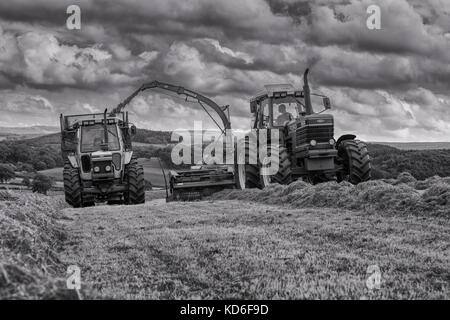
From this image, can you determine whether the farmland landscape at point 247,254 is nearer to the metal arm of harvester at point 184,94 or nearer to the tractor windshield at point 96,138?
the tractor windshield at point 96,138

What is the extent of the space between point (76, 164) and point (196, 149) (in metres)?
9.79

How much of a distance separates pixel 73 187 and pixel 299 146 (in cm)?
798

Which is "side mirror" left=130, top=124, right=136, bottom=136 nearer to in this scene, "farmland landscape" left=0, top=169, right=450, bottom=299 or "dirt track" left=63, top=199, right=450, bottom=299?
"farmland landscape" left=0, top=169, right=450, bottom=299

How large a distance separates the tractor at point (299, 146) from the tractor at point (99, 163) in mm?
4105

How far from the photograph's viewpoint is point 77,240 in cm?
914

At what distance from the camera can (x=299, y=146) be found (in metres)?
18.5

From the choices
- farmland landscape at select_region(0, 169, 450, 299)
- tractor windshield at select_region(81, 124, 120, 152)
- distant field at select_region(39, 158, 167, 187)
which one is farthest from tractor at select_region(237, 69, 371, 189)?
distant field at select_region(39, 158, 167, 187)

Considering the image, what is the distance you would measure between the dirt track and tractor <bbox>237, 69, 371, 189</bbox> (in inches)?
282

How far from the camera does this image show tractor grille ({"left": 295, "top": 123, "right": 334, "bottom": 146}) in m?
17.9

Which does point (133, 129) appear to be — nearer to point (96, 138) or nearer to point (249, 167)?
point (96, 138)

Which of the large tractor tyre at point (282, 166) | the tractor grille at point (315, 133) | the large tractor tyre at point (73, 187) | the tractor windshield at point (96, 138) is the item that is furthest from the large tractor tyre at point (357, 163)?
the large tractor tyre at point (73, 187)
